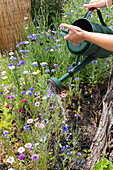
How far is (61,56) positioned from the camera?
7.93 feet

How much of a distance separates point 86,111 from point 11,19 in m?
2.81

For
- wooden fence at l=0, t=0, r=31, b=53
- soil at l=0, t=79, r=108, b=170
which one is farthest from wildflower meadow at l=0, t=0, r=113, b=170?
wooden fence at l=0, t=0, r=31, b=53

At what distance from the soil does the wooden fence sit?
2202 mm

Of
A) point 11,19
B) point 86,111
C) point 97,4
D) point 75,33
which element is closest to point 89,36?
point 75,33

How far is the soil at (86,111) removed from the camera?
1.74 metres

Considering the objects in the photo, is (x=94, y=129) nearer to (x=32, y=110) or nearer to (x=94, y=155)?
(x=94, y=155)

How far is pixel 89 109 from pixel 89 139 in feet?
1.31

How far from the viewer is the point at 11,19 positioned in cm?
387

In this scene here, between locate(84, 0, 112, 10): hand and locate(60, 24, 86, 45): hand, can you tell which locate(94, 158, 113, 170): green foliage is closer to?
locate(60, 24, 86, 45): hand

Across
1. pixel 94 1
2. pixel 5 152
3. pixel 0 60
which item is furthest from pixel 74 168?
pixel 0 60

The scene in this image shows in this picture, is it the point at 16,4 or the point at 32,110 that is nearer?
the point at 32,110

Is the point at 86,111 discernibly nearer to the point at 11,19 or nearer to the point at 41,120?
the point at 41,120

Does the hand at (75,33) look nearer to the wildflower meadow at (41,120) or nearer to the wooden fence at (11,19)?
the wildflower meadow at (41,120)

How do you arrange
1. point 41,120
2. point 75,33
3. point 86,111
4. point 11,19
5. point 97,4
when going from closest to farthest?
point 75,33 → point 97,4 → point 41,120 → point 86,111 → point 11,19
